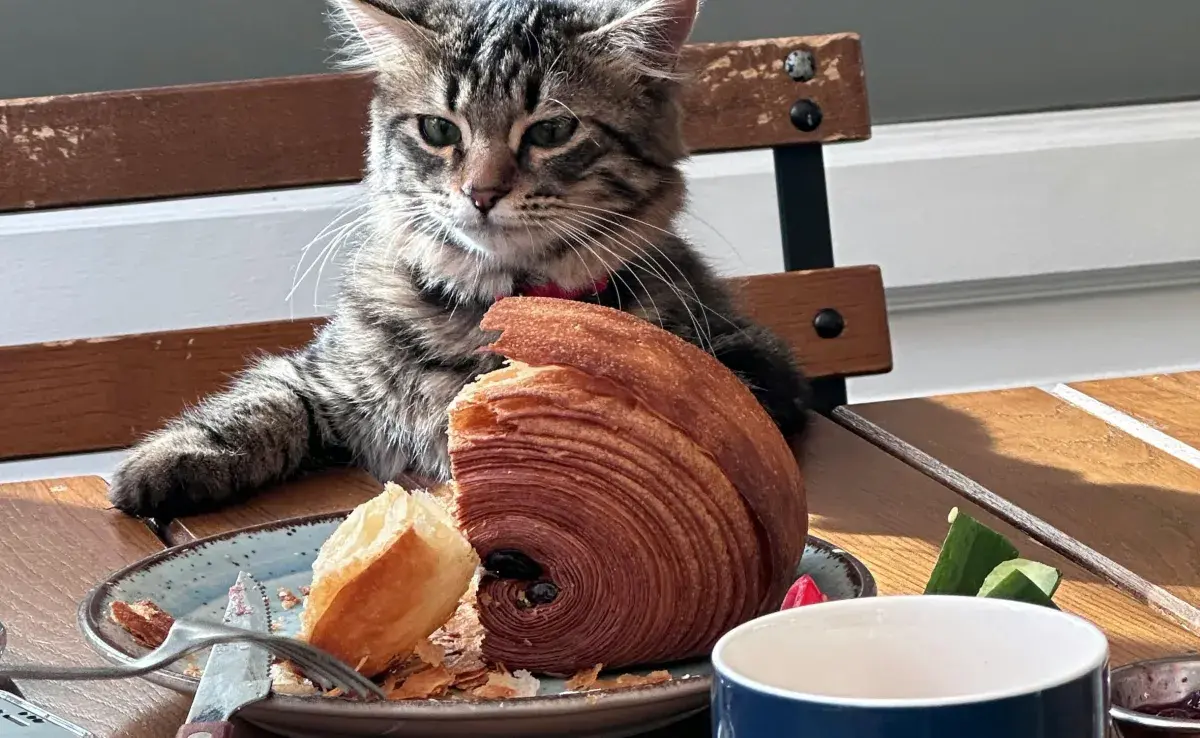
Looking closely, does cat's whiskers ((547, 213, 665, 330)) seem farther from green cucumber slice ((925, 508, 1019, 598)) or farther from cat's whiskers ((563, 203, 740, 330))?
green cucumber slice ((925, 508, 1019, 598))

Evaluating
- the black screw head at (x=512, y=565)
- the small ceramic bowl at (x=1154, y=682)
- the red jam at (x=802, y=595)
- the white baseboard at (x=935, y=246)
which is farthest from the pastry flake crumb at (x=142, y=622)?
the white baseboard at (x=935, y=246)

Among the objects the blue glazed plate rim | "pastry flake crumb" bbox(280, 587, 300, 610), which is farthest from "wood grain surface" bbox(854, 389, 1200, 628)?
"pastry flake crumb" bbox(280, 587, 300, 610)

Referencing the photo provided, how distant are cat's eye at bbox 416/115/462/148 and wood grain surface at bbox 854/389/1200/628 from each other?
1.24ft

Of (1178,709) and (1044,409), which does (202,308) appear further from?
(1178,709)

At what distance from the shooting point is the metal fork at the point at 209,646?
45 cm

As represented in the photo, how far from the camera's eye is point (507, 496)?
536 millimetres

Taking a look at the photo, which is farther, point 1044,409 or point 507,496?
point 1044,409

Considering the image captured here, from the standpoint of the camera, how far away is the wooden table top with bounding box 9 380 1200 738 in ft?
2.00

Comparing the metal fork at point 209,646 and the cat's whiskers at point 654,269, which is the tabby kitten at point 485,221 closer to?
the cat's whiskers at point 654,269

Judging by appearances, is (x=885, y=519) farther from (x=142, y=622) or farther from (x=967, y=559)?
(x=142, y=622)

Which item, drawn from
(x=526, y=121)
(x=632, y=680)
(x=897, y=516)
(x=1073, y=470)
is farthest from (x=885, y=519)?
(x=526, y=121)

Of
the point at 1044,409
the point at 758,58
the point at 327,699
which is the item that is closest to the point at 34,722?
the point at 327,699

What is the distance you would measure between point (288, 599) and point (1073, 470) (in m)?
0.51

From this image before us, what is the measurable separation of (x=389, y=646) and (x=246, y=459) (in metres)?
0.46
